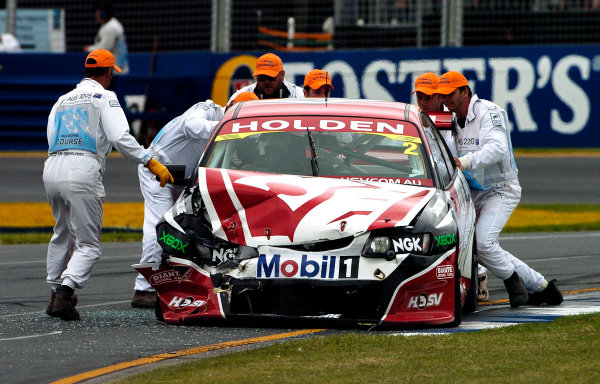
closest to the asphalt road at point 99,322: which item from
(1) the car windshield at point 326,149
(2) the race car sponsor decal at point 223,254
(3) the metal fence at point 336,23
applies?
(2) the race car sponsor decal at point 223,254

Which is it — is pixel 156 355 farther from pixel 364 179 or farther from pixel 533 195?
pixel 533 195

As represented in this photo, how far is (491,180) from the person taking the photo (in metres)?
9.30

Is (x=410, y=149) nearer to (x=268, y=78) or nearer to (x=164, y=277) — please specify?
(x=164, y=277)

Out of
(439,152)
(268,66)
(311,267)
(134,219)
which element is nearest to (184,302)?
(311,267)

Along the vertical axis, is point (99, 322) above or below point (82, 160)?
below

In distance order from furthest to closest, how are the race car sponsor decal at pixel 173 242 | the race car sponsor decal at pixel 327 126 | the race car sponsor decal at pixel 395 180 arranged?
1. the race car sponsor decal at pixel 327 126
2. the race car sponsor decal at pixel 395 180
3. the race car sponsor decal at pixel 173 242

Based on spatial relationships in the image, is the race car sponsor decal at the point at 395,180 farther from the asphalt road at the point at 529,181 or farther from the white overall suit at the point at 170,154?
the asphalt road at the point at 529,181

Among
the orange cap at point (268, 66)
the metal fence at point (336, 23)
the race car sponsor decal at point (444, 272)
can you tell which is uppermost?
the metal fence at point (336, 23)

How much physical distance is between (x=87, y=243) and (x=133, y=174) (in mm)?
12557

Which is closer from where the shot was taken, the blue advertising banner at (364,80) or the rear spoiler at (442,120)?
the rear spoiler at (442,120)

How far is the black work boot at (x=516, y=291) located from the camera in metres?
9.07

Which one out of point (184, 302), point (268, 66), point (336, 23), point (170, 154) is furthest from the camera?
point (336, 23)

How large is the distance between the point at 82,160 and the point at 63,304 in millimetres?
956

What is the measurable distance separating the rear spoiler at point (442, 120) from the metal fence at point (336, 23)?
1130 cm
